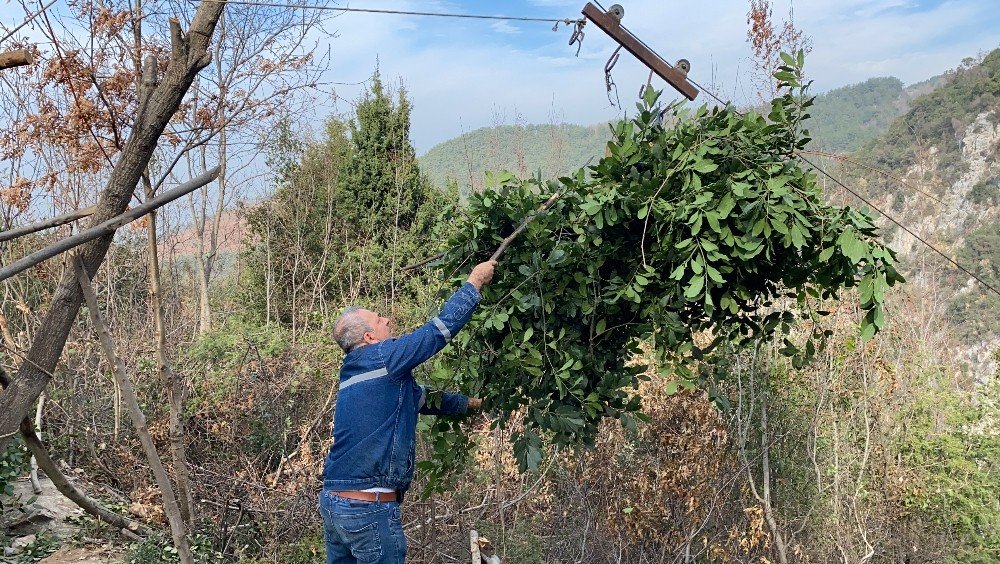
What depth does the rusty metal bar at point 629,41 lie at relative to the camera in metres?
3.47

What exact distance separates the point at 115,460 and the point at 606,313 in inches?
226

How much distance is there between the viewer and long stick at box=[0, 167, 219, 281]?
2.14 m

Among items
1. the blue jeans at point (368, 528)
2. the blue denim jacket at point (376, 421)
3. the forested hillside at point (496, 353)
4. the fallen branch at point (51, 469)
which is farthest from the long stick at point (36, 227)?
the blue jeans at point (368, 528)

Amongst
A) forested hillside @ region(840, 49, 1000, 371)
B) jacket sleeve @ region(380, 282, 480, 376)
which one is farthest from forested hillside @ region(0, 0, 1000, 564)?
forested hillside @ region(840, 49, 1000, 371)

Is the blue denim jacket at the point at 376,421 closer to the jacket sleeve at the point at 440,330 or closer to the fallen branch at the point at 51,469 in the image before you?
the jacket sleeve at the point at 440,330

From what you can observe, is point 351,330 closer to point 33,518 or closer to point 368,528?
point 368,528

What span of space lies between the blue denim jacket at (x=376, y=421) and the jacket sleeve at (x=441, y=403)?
0.08 metres

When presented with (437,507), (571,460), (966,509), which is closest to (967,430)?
(966,509)

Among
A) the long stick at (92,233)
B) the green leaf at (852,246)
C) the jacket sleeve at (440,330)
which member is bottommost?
the jacket sleeve at (440,330)

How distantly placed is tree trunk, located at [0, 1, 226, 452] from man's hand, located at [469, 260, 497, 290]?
1.40m

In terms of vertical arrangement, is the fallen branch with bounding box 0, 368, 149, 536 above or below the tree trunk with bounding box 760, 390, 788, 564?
above

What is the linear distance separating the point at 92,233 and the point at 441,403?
1426 mm

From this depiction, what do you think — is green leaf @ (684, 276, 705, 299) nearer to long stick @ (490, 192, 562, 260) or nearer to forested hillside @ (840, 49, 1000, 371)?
long stick @ (490, 192, 562, 260)

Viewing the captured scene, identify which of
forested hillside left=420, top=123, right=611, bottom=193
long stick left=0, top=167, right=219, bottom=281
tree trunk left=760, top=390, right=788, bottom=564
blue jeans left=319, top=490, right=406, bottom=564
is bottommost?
tree trunk left=760, top=390, right=788, bottom=564
